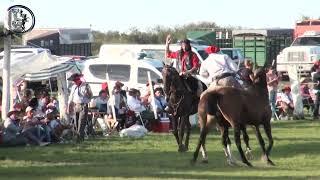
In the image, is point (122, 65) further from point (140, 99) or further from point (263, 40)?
point (263, 40)

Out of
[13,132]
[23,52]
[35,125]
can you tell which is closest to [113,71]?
[23,52]

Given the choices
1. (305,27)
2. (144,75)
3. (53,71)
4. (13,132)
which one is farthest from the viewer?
(305,27)

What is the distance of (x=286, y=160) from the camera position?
55.1 feet

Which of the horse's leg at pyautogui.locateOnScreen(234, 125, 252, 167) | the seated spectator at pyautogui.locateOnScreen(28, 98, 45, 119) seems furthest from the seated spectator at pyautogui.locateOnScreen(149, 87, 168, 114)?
the horse's leg at pyautogui.locateOnScreen(234, 125, 252, 167)

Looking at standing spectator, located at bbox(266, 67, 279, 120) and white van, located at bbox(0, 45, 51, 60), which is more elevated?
white van, located at bbox(0, 45, 51, 60)

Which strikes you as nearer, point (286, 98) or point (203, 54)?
point (286, 98)

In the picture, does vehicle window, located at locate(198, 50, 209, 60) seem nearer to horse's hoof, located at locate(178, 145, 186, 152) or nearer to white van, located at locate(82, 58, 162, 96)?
white van, located at locate(82, 58, 162, 96)

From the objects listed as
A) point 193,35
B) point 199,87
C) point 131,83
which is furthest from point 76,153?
point 193,35

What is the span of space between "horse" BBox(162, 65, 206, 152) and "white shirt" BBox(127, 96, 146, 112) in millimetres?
4945

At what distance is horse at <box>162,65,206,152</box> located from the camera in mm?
18625

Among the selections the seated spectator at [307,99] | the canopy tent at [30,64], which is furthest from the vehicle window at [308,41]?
the canopy tent at [30,64]

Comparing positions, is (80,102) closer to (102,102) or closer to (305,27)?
(102,102)

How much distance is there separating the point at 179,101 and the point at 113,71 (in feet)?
40.8

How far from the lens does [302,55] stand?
47812 mm
